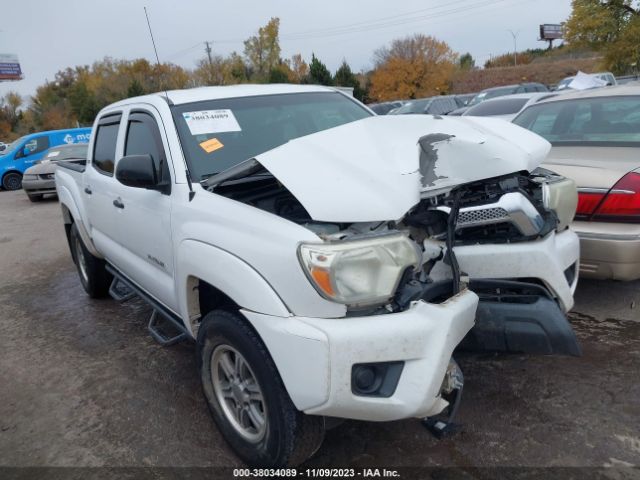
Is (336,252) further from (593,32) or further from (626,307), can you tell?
(593,32)

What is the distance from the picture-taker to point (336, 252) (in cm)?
205

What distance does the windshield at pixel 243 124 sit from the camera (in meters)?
3.11

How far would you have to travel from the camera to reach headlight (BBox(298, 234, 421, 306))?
2043 millimetres

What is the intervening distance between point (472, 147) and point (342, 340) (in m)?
1.21

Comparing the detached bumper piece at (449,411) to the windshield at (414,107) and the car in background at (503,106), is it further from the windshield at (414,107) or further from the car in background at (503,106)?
the windshield at (414,107)

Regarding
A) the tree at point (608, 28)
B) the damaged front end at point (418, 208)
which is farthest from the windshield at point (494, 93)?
the damaged front end at point (418, 208)

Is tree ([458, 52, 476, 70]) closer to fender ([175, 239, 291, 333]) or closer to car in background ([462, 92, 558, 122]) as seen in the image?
car in background ([462, 92, 558, 122])

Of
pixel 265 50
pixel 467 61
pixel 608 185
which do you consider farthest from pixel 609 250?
pixel 467 61

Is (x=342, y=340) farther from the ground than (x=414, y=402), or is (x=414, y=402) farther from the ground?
(x=342, y=340)

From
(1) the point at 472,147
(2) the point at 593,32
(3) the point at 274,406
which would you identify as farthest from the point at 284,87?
(2) the point at 593,32

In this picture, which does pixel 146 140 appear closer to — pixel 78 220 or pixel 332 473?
pixel 78 220

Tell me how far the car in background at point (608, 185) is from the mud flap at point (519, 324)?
134cm

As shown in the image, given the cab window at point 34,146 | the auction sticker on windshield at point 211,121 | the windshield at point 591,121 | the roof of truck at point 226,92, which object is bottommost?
the windshield at point 591,121

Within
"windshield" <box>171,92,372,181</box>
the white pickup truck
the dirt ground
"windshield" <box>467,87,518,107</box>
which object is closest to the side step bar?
the white pickup truck
